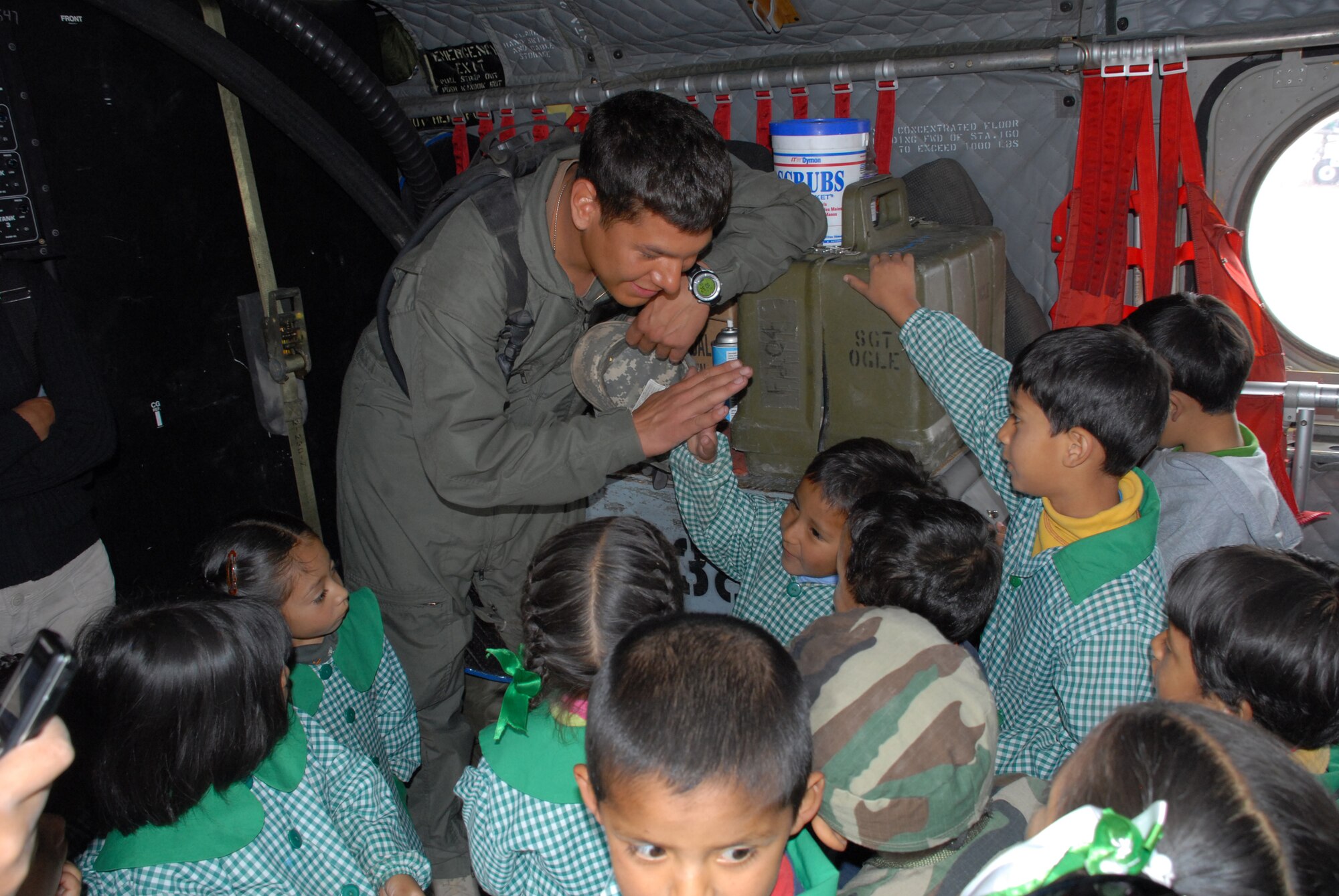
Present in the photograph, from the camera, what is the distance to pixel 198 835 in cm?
178

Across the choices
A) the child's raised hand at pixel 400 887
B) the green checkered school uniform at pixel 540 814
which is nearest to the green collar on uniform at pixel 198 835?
the child's raised hand at pixel 400 887

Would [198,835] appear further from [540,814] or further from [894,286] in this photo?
[894,286]

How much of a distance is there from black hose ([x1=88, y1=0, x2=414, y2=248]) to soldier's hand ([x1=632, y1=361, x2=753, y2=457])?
2079 millimetres

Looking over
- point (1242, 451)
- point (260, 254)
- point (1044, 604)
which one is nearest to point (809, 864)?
point (1044, 604)

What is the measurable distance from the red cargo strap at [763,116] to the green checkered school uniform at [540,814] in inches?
110

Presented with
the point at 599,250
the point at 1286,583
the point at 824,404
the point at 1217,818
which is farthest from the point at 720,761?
the point at 824,404

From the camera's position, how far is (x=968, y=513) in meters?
2.07

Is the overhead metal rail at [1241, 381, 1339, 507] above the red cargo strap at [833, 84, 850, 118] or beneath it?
beneath

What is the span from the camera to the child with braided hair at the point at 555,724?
1.74 meters

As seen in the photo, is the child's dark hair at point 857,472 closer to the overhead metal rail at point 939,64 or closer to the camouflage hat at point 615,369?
the camouflage hat at point 615,369

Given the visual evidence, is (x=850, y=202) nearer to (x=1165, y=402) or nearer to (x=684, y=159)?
(x=684, y=159)

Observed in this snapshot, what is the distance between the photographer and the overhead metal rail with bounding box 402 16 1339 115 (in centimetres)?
290

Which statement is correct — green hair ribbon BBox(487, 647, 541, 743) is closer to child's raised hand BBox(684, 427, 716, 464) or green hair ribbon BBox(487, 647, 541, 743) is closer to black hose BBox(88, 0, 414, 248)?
child's raised hand BBox(684, 427, 716, 464)

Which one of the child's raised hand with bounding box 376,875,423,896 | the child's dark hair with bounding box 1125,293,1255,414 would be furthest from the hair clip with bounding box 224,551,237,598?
the child's dark hair with bounding box 1125,293,1255,414
